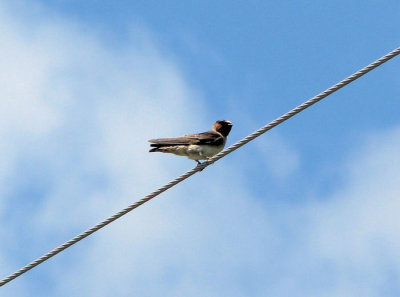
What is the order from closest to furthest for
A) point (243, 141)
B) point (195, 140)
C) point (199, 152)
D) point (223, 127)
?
point (243, 141) → point (199, 152) → point (195, 140) → point (223, 127)

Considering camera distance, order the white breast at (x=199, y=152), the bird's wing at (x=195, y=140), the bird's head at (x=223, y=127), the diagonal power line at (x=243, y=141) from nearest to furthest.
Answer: the diagonal power line at (x=243, y=141)
the bird's wing at (x=195, y=140)
the white breast at (x=199, y=152)
the bird's head at (x=223, y=127)

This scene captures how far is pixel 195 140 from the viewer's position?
15.4 meters

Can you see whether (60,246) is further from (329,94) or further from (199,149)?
(199,149)

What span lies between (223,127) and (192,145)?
1710 millimetres

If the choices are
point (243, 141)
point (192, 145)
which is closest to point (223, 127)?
point (192, 145)

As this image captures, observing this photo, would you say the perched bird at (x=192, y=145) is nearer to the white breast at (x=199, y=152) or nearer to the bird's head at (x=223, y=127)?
the white breast at (x=199, y=152)

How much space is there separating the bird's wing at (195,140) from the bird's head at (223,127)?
2.12ft

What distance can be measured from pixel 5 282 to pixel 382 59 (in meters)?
5.19

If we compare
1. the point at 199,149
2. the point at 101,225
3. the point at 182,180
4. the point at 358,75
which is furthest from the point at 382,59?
the point at 199,149

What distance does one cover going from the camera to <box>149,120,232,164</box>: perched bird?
49.4ft

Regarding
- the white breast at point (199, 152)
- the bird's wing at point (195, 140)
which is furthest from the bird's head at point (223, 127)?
the white breast at point (199, 152)

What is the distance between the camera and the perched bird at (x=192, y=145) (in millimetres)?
15047

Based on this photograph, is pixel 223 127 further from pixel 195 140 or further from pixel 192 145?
pixel 192 145

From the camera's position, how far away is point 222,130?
1675cm
